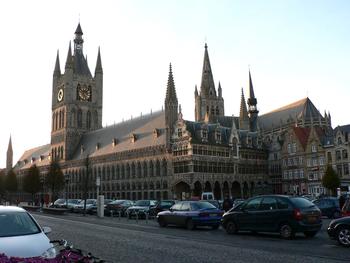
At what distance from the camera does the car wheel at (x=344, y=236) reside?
15.4m

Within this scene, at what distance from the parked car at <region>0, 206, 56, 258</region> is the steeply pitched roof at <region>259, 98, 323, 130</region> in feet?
280

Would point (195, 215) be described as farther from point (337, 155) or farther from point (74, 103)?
point (74, 103)

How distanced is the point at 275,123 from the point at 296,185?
25920 millimetres

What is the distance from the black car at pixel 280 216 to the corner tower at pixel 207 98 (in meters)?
81.5

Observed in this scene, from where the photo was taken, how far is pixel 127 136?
290ft

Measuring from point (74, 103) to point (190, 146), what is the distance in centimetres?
4967

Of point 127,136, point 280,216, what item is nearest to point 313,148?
point 127,136

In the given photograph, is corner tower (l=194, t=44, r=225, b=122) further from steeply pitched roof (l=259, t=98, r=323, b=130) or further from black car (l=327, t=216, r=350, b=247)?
black car (l=327, t=216, r=350, b=247)

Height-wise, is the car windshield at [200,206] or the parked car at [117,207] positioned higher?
the car windshield at [200,206]

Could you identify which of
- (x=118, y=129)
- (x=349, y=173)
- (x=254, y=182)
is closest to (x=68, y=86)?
(x=118, y=129)

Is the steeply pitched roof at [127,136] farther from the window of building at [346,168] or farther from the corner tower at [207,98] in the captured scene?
the window of building at [346,168]

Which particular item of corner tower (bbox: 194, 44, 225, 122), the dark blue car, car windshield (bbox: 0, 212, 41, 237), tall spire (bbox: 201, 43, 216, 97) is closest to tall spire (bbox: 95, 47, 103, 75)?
corner tower (bbox: 194, 44, 225, 122)

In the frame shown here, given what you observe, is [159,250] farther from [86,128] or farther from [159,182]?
[86,128]

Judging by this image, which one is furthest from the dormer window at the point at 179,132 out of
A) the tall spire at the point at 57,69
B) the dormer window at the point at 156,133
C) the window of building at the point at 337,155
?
the tall spire at the point at 57,69
